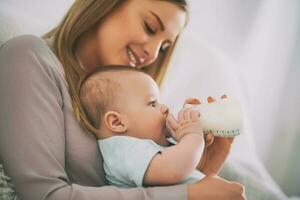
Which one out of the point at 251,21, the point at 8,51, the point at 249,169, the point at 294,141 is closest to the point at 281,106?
the point at 294,141

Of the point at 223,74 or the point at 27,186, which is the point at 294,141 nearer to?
the point at 223,74

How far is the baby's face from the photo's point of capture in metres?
0.83

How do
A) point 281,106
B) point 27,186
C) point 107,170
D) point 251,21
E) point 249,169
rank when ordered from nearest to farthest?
1. point 27,186
2. point 107,170
3. point 249,169
4. point 251,21
5. point 281,106

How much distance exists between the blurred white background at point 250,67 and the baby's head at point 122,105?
315mm

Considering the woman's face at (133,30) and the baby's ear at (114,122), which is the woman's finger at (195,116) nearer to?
the baby's ear at (114,122)

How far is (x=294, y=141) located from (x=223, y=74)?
1.69ft

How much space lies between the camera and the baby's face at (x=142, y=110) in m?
0.83

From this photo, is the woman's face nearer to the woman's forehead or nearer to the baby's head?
the woman's forehead

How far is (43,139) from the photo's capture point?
2.41ft

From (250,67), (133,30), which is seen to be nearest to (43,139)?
(133,30)

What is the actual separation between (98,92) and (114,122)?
0.22 feet

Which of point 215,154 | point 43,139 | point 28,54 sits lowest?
point 215,154

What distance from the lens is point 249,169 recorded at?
1.25 meters

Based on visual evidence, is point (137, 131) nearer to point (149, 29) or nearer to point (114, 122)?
point (114, 122)
